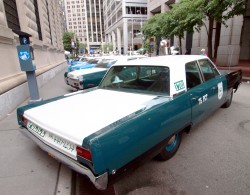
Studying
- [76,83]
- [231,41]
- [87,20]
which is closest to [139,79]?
[76,83]

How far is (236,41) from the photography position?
16422 mm

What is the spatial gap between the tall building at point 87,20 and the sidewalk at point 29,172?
129499 millimetres

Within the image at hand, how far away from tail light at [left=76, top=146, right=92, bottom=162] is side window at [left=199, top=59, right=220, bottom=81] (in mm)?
2863

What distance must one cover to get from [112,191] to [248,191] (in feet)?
5.44

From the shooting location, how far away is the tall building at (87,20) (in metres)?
127

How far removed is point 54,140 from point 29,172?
78 centimetres

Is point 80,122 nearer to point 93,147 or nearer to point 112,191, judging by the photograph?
point 93,147

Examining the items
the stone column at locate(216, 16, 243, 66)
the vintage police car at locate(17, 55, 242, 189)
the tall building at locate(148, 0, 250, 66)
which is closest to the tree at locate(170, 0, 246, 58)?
the stone column at locate(216, 16, 243, 66)

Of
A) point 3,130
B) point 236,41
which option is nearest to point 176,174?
point 3,130

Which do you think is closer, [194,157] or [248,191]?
[248,191]

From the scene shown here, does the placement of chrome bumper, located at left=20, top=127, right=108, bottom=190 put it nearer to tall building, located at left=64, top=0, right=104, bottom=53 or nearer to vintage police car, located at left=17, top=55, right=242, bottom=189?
vintage police car, located at left=17, top=55, right=242, bottom=189

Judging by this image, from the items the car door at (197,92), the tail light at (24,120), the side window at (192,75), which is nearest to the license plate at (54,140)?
the tail light at (24,120)

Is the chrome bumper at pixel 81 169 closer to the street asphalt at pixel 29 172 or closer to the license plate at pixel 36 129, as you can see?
the license plate at pixel 36 129

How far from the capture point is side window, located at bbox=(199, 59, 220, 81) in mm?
3813
